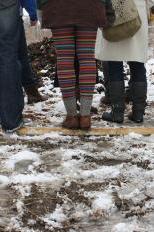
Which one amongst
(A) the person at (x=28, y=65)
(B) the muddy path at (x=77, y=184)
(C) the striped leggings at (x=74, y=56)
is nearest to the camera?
(B) the muddy path at (x=77, y=184)

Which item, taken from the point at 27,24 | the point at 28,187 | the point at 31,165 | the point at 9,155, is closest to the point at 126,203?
the point at 28,187

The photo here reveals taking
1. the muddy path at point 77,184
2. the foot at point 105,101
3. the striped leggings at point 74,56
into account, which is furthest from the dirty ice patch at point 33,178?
the foot at point 105,101

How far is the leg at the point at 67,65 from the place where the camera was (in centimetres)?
507

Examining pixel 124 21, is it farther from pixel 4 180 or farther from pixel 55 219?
pixel 55 219

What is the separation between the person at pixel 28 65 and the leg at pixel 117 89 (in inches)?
39.1

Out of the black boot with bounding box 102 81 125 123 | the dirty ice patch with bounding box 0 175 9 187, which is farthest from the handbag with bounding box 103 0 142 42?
the dirty ice patch with bounding box 0 175 9 187

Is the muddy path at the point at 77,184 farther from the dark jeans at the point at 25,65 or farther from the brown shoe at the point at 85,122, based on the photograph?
the dark jeans at the point at 25,65

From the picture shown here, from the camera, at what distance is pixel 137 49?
17.5 ft

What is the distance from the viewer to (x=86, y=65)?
5.15 m

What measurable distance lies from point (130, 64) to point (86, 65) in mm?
570

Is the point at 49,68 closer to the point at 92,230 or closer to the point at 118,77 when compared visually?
the point at 118,77

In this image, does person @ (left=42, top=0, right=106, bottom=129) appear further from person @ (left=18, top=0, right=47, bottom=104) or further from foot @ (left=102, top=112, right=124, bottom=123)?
person @ (left=18, top=0, right=47, bottom=104)

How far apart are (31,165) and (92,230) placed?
110 cm

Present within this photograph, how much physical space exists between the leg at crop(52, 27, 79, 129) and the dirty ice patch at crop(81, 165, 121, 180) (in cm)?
113
